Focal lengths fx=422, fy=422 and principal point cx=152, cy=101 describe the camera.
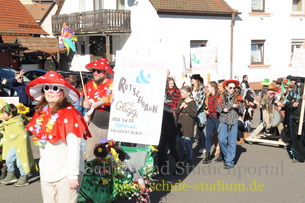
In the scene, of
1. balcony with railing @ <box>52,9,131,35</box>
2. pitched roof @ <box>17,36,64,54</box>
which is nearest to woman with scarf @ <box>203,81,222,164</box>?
balcony with railing @ <box>52,9,131,35</box>

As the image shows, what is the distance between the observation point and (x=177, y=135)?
8055 mm

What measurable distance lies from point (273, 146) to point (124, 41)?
14473 mm

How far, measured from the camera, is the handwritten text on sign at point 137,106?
5510 millimetres

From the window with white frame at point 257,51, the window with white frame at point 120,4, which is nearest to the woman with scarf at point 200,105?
the window with white frame at point 120,4

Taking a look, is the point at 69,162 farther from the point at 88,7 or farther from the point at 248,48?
the point at 88,7

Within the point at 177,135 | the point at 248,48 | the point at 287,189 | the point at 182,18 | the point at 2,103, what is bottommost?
the point at 287,189

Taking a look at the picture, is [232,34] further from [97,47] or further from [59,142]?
[59,142]

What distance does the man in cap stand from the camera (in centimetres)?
593

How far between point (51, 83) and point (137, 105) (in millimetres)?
1779

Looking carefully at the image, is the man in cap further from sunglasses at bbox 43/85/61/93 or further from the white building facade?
the white building facade

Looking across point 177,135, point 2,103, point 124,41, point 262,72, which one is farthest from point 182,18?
point 2,103

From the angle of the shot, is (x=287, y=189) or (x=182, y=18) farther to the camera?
(x=182, y=18)

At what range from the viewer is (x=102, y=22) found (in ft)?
75.0

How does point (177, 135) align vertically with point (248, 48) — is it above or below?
below
